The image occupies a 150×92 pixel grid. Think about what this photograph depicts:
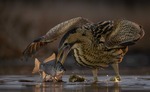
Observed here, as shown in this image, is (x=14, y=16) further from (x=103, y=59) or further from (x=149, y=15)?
(x=103, y=59)

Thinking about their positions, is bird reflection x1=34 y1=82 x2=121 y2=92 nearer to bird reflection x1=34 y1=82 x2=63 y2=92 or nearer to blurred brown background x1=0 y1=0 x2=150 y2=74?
bird reflection x1=34 y1=82 x2=63 y2=92

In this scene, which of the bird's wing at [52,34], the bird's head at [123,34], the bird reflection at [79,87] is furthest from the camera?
the bird's head at [123,34]

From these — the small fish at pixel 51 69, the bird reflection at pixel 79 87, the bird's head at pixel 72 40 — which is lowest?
the bird reflection at pixel 79 87

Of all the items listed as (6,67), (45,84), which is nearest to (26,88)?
(45,84)

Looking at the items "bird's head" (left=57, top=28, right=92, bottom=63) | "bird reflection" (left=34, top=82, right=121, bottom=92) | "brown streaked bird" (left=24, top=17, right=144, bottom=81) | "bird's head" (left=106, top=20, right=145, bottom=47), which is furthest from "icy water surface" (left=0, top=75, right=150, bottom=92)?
"bird's head" (left=106, top=20, right=145, bottom=47)

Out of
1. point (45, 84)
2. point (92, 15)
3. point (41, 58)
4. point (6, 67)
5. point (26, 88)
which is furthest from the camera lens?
point (92, 15)

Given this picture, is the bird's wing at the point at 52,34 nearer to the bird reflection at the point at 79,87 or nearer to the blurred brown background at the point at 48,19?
the bird reflection at the point at 79,87

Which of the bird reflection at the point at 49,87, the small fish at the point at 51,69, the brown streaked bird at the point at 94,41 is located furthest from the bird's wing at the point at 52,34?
the bird reflection at the point at 49,87
